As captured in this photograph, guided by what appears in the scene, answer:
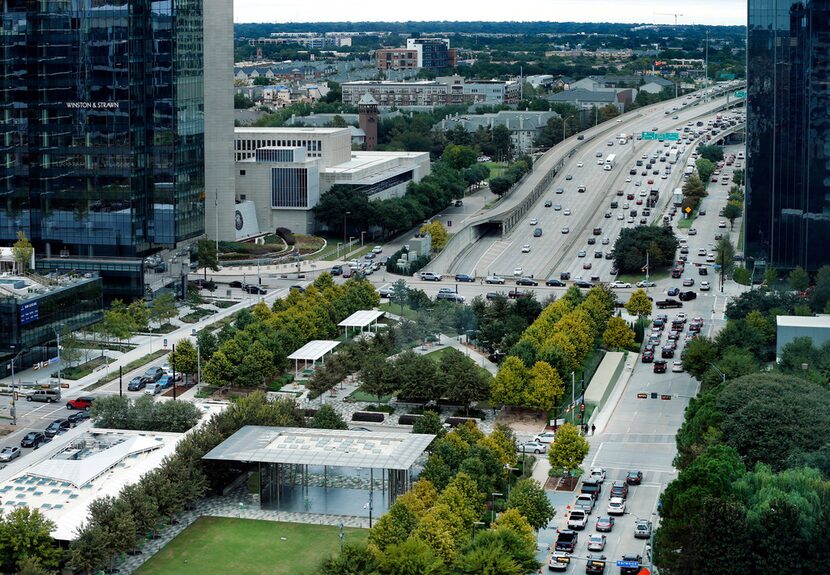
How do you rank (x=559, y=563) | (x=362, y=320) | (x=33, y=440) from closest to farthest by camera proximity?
(x=559, y=563)
(x=33, y=440)
(x=362, y=320)

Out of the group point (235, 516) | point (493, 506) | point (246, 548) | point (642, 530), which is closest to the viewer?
point (246, 548)

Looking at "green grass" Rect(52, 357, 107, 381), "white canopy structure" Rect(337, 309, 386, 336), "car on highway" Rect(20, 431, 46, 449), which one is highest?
"white canopy structure" Rect(337, 309, 386, 336)

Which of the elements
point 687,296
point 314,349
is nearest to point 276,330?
point 314,349

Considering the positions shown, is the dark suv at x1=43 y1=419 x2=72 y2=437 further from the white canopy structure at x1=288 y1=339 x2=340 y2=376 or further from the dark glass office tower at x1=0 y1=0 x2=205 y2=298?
the dark glass office tower at x1=0 y1=0 x2=205 y2=298

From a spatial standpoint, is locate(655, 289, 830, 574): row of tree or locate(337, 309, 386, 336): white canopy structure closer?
locate(655, 289, 830, 574): row of tree

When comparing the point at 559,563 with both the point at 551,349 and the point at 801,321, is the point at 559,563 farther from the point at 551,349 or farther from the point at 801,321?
the point at 801,321

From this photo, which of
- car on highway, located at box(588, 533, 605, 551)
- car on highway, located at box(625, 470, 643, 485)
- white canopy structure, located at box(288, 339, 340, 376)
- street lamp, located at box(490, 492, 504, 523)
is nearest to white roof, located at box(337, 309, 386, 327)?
white canopy structure, located at box(288, 339, 340, 376)

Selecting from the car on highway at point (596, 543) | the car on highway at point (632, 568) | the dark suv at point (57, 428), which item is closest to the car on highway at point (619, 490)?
the car on highway at point (596, 543)
